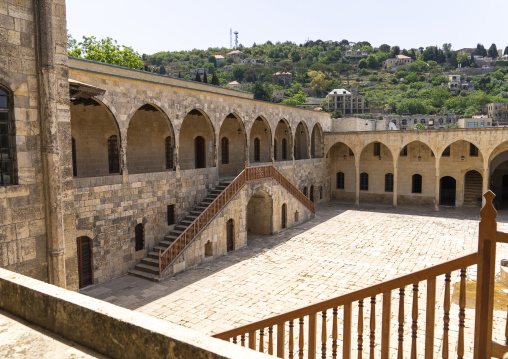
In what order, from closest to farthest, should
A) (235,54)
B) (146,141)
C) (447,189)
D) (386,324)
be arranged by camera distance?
(386,324), (146,141), (447,189), (235,54)

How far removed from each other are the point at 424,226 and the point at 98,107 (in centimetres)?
1741

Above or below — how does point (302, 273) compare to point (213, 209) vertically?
below

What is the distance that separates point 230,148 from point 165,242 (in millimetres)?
9172

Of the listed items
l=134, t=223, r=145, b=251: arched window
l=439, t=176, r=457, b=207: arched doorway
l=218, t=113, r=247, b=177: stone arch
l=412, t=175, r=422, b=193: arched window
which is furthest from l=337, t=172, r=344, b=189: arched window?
l=134, t=223, r=145, b=251: arched window

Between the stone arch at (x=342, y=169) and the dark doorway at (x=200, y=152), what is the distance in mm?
12477

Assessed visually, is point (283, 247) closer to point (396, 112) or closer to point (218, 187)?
point (218, 187)

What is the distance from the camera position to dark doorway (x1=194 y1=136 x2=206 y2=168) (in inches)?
793

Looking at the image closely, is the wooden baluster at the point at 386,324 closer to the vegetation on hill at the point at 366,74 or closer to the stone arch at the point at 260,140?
the stone arch at the point at 260,140

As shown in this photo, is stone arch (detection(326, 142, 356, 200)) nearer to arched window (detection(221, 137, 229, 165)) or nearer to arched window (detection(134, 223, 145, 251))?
arched window (detection(221, 137, 229, 165))

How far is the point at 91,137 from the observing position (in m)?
14.8

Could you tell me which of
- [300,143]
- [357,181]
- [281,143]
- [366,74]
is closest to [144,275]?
[281,143]

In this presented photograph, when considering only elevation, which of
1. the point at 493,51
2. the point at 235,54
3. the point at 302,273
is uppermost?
the point at 235,54

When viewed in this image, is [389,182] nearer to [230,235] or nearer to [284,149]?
[284,149]

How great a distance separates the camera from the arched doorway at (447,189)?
96.5 feet
